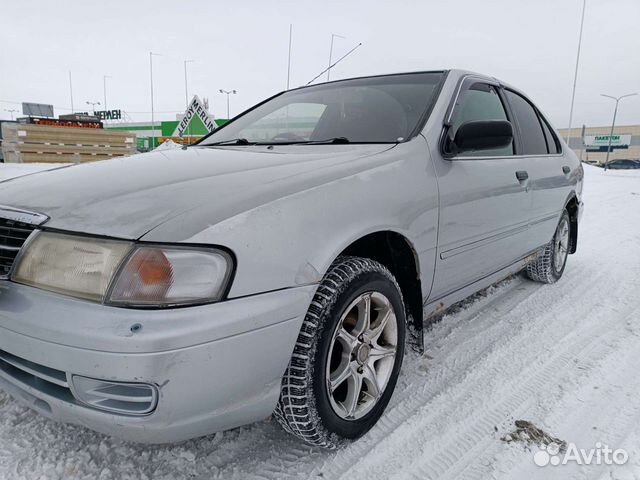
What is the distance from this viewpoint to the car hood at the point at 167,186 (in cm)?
133

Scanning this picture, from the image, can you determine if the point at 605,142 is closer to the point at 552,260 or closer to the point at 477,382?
the point at 552,260

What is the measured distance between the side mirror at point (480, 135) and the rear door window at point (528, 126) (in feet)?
3.23

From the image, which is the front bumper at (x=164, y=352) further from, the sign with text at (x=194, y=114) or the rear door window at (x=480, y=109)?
the sign with text at (x=194, y=114)

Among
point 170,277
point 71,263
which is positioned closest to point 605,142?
point 170,277

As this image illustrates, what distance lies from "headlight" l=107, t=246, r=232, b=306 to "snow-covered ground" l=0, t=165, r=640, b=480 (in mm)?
731

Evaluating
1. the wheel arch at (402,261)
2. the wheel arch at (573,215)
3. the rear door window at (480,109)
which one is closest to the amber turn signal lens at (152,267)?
the wheel arch at (402,261)

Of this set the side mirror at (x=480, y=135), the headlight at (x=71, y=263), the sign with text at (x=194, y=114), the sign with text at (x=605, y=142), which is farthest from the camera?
the sign with text at (x=605, y=142)

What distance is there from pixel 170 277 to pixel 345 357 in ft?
2.51

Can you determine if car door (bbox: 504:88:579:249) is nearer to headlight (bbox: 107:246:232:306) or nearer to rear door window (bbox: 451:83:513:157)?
rear door window (bbox: 451:83:513:157)

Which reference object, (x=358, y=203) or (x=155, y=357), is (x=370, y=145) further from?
(x=155, y=357)

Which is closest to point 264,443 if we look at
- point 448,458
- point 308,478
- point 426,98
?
point 308,478

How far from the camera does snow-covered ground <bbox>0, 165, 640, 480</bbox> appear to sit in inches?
61.2

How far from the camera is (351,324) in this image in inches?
69.0

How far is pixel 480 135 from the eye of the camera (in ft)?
6.76
